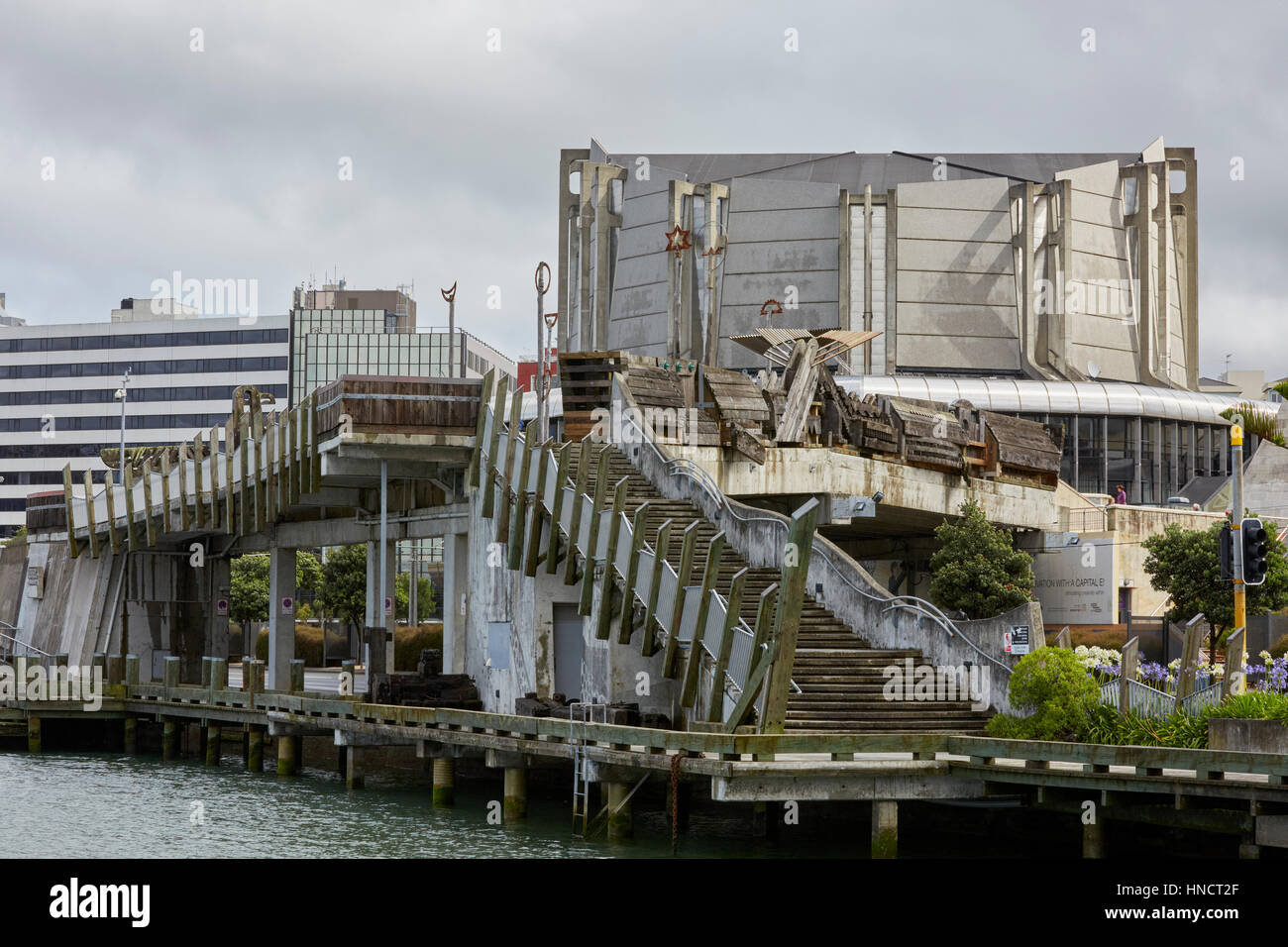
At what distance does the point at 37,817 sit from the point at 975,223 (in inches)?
2532

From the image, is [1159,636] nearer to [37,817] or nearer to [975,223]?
[37,817]

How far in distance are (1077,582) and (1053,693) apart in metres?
22.6

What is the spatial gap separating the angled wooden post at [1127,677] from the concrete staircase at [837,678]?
9.36ft

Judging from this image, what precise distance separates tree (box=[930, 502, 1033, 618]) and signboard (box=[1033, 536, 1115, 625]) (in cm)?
599

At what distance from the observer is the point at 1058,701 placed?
23.7 meters

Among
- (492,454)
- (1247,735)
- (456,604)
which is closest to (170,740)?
(456,604)

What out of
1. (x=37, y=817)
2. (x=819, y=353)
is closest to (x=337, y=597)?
(x=819, y=353)

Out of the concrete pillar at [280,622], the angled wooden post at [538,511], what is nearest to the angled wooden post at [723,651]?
the angled wooden post at [538,511]

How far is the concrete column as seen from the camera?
5356 cm

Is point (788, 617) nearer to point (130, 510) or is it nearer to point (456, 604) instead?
point (456, 604)

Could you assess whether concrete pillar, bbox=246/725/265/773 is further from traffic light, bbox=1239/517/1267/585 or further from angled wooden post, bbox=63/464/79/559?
traffic light, bbox=1239/517/1267/585

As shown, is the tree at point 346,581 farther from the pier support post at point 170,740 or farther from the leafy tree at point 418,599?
Result: the pier support post at point 170,740

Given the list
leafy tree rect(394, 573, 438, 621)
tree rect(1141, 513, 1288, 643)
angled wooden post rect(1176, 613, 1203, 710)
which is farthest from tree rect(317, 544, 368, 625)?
angled wooden post rect(1176, 613, 1203, 710)

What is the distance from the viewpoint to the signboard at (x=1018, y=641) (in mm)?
25094
